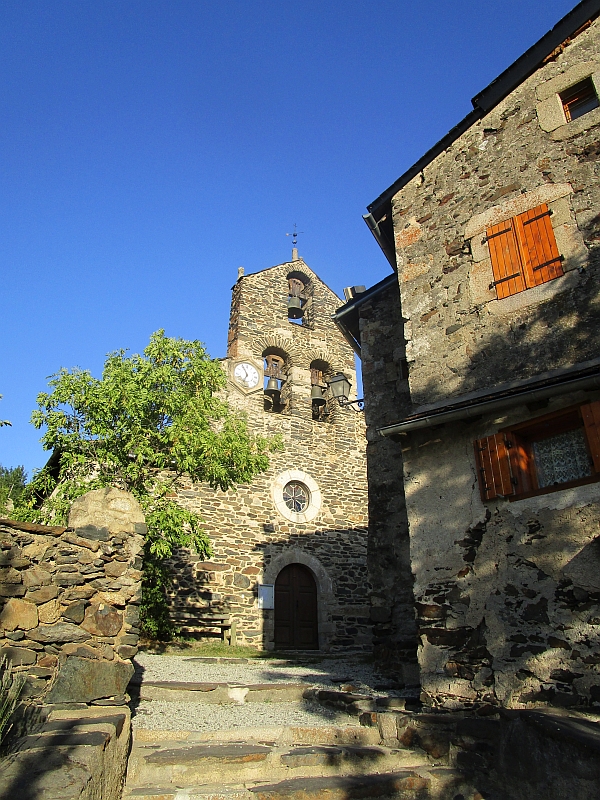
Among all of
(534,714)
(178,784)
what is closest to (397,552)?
(534,714)

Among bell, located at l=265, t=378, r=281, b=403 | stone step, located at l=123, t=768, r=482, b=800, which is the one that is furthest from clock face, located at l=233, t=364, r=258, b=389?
stone step, located at l=123, t=768, r=482, b=800

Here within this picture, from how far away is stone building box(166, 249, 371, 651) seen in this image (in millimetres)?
12039

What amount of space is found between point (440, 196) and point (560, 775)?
6510mm

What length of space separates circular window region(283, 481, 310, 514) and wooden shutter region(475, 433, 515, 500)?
8.28 m

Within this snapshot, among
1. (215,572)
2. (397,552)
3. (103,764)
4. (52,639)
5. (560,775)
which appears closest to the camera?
(103,764)

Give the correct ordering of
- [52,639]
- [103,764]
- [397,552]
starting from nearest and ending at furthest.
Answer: [103,764] → [52,639] → [397,552]

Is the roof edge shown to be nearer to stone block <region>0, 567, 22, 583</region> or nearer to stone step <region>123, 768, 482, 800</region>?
stone block <region>0, 567, 22, 583</region>

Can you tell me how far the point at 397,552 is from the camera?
7801 mm

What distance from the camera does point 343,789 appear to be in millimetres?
3707

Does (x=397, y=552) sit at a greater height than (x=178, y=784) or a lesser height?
greater

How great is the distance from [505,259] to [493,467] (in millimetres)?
2561

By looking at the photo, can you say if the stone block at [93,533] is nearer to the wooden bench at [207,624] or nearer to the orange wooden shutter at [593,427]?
the orange wooden shutter at [593,427]

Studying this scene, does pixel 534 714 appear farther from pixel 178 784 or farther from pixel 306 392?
pixel 306 392

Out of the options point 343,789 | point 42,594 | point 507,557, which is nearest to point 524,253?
point 507,557
